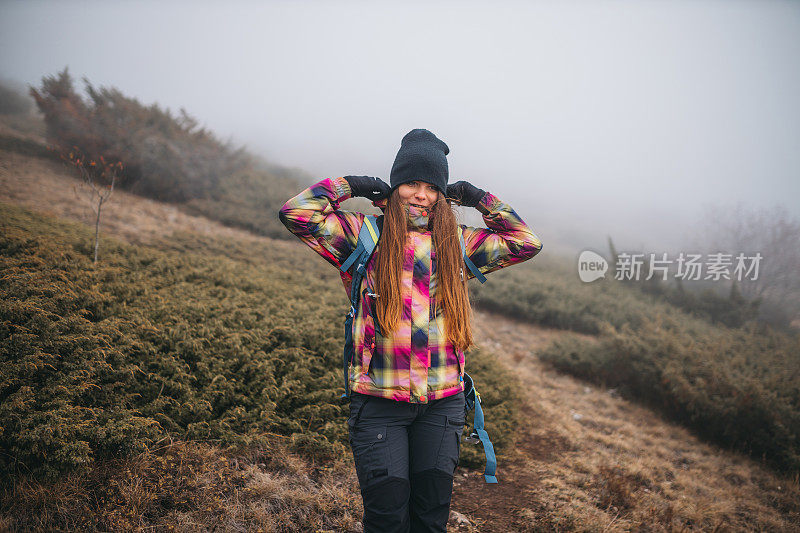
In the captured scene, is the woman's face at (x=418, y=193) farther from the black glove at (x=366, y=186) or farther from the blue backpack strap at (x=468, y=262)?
the blue backpack strap at (x=468, y=262)

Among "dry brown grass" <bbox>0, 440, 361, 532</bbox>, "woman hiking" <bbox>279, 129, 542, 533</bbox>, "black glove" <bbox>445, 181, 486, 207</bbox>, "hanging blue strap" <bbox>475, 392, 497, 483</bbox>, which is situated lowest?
"dry brown grass" <bbox>0, 440, 361, 532</bbox>

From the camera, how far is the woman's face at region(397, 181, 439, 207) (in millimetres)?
1933

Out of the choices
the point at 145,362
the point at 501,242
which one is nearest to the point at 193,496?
the point at 145,362

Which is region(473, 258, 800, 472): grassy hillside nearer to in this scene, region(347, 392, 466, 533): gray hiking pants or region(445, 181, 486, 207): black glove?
region(445, 181, 486, 207): black glove

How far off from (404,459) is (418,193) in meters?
1.22

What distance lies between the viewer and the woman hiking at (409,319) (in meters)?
1.56

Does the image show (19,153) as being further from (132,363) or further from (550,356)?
(550,356)

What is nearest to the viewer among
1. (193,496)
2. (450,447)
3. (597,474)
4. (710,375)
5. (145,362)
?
(450,447)

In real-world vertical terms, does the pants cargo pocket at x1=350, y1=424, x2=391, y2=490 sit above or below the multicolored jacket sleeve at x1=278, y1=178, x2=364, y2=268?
below

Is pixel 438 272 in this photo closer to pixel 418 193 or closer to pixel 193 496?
pixel 418 193

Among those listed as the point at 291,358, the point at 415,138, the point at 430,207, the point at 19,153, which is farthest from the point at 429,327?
the point at 19,153

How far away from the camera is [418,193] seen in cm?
194

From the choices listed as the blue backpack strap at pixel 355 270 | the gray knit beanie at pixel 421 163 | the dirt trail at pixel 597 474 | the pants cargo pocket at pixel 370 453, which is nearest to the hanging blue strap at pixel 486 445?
the pants cargo pocket at pixel 370 453

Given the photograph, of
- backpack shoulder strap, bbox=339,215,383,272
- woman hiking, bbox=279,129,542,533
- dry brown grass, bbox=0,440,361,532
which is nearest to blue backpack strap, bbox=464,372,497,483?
woman hiking, bbox=279,129,542,533
